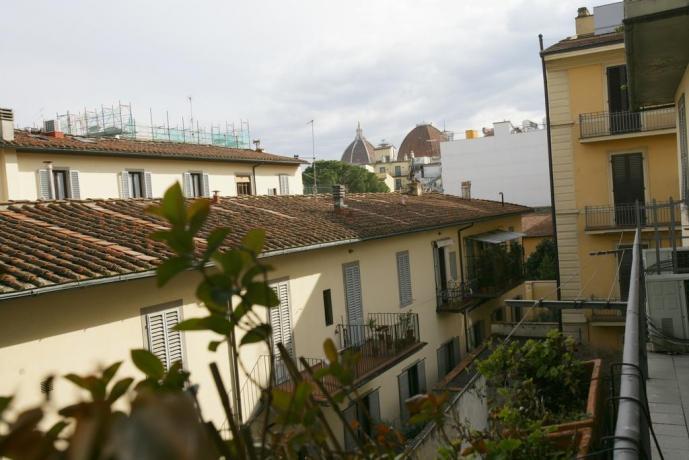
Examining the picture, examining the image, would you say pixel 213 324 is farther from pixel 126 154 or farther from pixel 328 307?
pixel 126 154

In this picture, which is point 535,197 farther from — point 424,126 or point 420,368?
point 424,126

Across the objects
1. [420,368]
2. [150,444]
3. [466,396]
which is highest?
[150,444]

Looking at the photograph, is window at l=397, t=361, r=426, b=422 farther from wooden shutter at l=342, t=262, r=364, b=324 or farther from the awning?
the awning

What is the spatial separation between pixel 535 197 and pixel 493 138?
557 cm

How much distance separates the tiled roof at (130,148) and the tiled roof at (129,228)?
9.57m

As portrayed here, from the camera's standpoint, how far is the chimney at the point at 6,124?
22398mm

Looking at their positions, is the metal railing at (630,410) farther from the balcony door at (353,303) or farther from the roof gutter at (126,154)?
the roof gutter at (126,154)

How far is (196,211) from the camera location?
1110mm

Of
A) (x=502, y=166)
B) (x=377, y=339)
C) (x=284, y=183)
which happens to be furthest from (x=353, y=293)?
(x=502, y=166)

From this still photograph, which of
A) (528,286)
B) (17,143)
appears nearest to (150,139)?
(17,143)

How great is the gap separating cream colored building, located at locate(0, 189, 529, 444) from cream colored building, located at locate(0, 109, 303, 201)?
32.0ft

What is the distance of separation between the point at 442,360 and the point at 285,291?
8.80 meters

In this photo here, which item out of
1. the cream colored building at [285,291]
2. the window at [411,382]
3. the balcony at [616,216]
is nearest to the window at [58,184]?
the cream colored building at [285,291]

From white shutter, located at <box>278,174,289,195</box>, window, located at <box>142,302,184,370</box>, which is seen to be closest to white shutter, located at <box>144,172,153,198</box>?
white shutter, located at <box>278,174,289,195</box>
